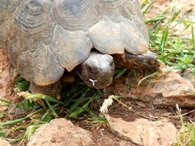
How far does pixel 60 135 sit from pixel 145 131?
41cm

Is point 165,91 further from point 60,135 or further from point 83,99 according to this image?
point 60,135

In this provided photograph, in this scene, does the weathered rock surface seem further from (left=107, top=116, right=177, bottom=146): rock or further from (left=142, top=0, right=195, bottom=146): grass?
(left=107, top=116, right=177, bottom=146): rock

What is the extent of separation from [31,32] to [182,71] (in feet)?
2.82

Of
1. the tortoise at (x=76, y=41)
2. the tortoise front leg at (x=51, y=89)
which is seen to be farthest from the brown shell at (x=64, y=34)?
the tortoise front leg at (x=51, y=89)

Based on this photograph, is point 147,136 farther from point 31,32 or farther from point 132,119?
point 31,32

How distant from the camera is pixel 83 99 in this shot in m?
2.97

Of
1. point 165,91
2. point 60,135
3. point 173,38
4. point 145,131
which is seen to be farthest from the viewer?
point 173,38

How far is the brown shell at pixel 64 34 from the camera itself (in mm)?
2742

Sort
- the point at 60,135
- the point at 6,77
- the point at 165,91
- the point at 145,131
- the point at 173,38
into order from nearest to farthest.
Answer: the point at 60,135, the point at 145,131, the point at 165,91, the point at 6,77, the point at 173,38

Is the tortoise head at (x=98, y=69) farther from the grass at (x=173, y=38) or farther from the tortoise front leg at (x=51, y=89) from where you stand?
the grass at (x=173, y=38)

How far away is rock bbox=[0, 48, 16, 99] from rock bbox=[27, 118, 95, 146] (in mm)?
536

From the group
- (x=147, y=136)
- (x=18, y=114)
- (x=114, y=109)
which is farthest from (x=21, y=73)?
(x=147, y=136)

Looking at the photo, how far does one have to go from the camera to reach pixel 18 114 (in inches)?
118

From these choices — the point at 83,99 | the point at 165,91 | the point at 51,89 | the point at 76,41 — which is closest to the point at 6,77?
the point at 51,89
